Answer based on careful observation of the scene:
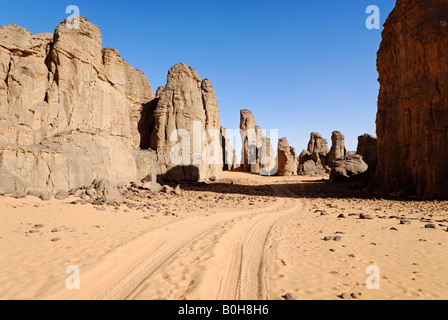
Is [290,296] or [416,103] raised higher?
[416,103]

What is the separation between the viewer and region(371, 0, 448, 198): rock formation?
1684 centimetres

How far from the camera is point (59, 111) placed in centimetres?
1531

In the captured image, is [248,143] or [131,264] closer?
[131,264]

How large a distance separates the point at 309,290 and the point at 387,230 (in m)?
6.08

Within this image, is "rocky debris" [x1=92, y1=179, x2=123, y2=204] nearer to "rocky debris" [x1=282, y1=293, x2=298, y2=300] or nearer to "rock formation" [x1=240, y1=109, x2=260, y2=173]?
"rocky debris" [x1=282, y1=293, x2=298, y2=300]

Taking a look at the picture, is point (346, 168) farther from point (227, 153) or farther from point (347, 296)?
point (347, 296)

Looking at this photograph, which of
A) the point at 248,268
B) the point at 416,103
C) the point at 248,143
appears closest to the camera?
the point at 248,268

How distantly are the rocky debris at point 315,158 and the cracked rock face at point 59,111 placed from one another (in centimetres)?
3870

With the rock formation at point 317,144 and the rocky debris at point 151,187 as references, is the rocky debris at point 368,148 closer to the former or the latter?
the rock formation at point 317,144

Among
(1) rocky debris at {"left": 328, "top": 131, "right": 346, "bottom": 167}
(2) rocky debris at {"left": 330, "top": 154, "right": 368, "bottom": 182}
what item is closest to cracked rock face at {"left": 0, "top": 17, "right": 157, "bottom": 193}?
(2) rocky debris at {"left": 330, "top": 154, "right": 368, "bottom": 182}

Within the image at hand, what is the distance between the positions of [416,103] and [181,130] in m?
20.9

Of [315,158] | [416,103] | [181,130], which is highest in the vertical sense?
[416,103]

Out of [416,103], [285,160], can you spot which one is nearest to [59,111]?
[416,103]
